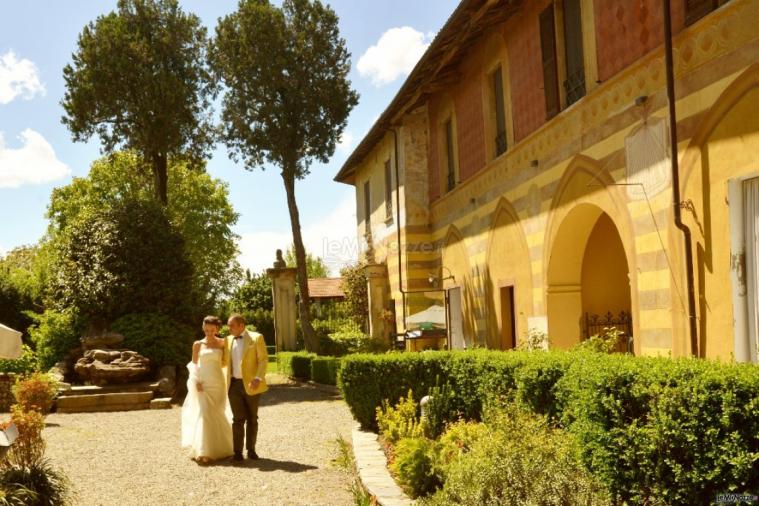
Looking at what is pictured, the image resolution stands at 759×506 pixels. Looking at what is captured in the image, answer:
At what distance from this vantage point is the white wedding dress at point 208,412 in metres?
8.48

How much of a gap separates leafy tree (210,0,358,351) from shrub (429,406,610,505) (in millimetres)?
17939

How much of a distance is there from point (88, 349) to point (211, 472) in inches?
380

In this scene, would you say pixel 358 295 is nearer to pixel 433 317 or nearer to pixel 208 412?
pixel 433 317

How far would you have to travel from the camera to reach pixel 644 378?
448 cm

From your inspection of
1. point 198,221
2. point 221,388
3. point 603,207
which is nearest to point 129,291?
point 221,388

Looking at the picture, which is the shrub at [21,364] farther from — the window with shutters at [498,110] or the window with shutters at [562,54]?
the window with shutters at [562,54]

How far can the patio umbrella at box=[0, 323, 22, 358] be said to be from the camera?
6527 millimetres

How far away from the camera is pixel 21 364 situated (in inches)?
637

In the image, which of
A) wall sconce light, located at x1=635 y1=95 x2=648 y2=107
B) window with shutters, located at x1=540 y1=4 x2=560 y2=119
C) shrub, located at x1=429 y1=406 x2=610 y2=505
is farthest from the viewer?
window with shutters, located at x1=540 y1=4 x2=560 y2=119

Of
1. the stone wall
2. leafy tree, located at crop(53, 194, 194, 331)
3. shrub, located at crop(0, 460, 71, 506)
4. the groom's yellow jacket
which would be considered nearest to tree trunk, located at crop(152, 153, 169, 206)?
leafy tree, located at crop(53, 194, 194, 331)

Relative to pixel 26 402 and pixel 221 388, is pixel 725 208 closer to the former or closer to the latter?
pixel 221 388

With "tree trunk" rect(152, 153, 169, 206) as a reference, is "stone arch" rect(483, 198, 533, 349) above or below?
below

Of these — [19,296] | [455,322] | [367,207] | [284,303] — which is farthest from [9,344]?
[19,296]

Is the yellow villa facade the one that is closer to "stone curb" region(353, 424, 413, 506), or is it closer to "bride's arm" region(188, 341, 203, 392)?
"stone curb" region(353, 424, 413, 506)
